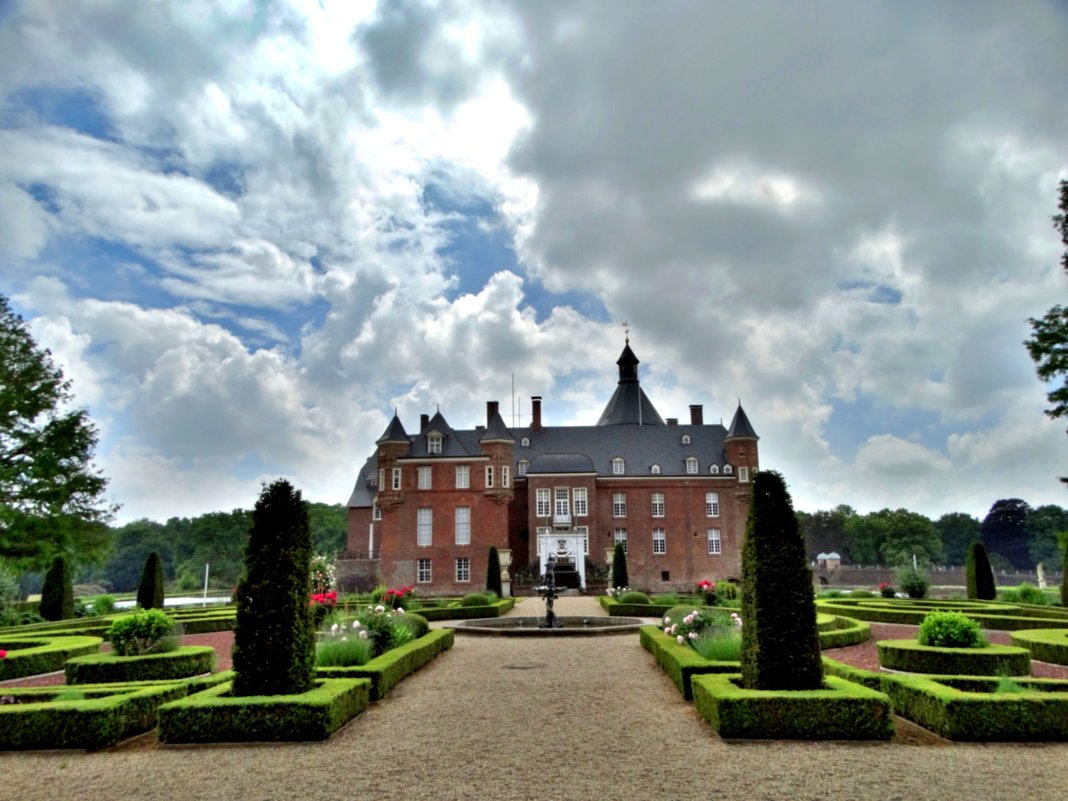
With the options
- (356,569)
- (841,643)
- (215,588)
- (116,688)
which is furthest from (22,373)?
(215,588)

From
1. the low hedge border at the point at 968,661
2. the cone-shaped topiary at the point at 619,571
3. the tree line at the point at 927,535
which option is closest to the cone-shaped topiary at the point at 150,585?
the cone-shaped topiary at the point at 619,571

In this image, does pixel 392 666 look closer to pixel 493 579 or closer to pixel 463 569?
pixel 493 579

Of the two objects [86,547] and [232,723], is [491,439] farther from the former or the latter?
[232,723]

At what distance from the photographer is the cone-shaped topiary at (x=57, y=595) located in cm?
2664

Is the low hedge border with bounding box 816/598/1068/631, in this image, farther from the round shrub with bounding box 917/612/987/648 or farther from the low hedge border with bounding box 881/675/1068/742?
the low hedge border with bounding box 881/675/1068/742

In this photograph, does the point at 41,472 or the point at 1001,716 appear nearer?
the point at 1001,716

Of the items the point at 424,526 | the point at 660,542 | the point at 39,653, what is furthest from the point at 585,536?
the point at 39,653

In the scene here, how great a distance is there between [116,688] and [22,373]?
91.0 ft

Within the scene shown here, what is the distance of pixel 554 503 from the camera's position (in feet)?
153

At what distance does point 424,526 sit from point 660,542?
1528 cm

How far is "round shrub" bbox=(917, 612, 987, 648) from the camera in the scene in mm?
11930

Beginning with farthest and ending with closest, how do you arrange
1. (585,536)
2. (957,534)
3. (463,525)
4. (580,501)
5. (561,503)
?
(957,534), (580,501), (561,503), (463,525), (585,536)

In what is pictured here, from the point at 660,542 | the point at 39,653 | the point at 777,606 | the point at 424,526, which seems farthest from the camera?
the point at 660,542

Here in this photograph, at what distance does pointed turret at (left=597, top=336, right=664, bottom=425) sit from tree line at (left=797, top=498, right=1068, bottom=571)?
38.6 metres
